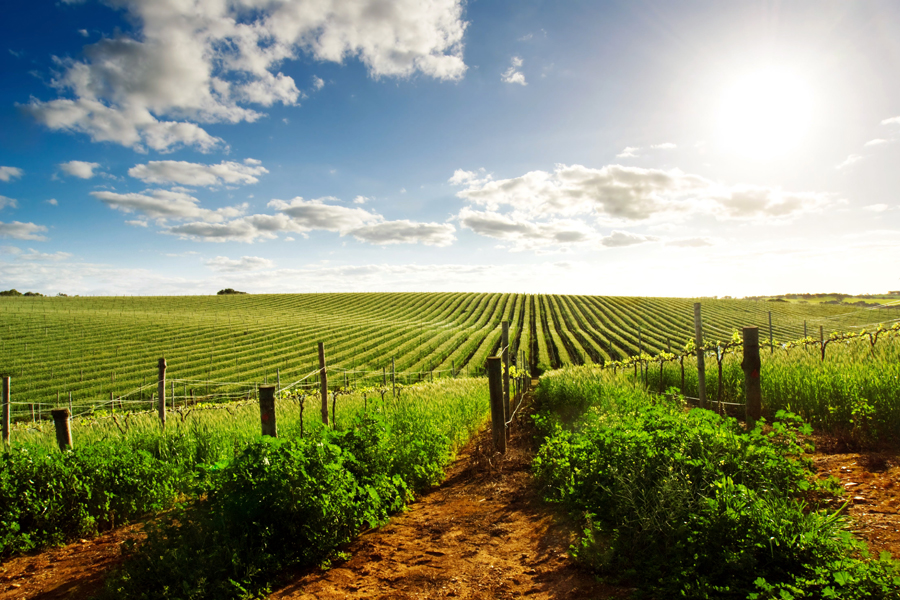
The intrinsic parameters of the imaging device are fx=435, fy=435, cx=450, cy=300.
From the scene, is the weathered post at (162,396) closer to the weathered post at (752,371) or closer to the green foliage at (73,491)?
the green foliage at (73,491)

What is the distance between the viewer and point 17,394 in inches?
826

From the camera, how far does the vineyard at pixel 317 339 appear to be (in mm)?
23016

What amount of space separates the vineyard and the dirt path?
725 centimetres

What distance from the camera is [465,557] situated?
12.3 ft

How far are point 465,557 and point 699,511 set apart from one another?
1.91 m

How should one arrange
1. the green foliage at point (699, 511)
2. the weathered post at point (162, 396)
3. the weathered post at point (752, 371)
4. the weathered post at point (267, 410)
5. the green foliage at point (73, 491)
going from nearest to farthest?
1. the green foliage at point (699, 511)
2. the green foliage at point (73, 491)
3. the weathered post at point (267, 410)
4. the weathered post at point (752, 371)
5. the weathered post at point (162, 396)

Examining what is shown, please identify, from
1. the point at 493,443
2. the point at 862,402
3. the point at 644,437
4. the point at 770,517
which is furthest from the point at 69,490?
the point at 862,402

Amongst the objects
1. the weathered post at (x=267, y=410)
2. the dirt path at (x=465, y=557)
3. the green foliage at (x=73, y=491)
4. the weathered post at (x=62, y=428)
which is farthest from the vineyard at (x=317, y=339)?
the green foliage at (x=73, y=491)

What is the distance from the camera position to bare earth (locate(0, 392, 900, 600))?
3.27m

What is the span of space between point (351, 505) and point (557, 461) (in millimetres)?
2217

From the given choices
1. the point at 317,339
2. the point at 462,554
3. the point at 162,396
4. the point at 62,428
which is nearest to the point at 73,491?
the point at 62,428

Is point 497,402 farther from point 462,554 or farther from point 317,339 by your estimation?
point 317,339

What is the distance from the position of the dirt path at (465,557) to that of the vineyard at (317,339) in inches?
286

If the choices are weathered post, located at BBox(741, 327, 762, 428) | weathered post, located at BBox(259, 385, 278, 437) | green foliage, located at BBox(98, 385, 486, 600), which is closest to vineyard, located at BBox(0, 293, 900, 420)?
weathered post, located at BBox(741, 327, 762, 428)
